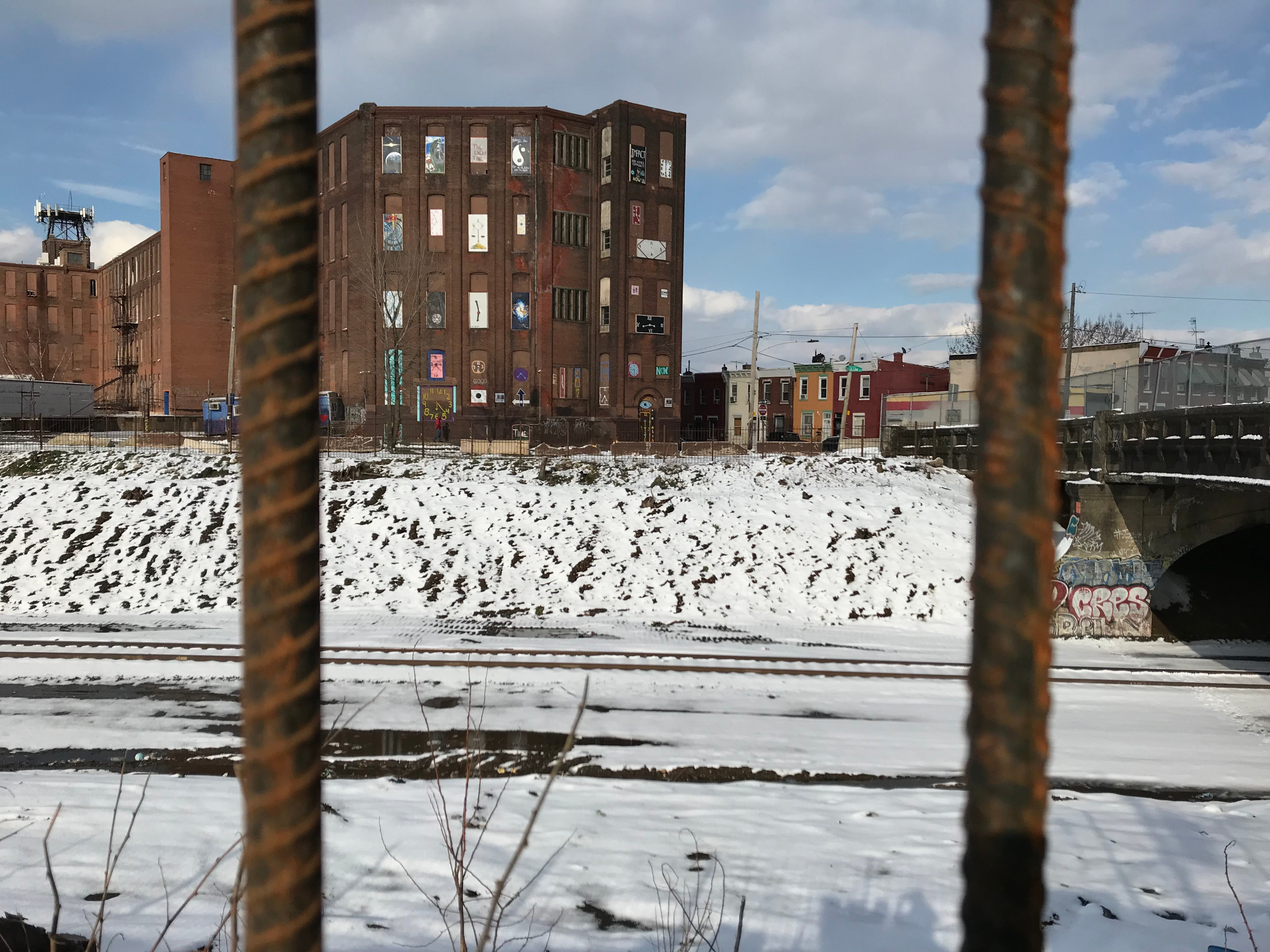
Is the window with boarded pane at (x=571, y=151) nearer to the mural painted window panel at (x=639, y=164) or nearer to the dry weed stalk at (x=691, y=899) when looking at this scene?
the mural painted window panel at (x=639, y=164)

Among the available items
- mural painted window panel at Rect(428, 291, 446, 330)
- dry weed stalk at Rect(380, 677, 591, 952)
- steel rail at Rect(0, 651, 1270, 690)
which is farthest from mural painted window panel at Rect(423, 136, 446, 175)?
dry weed stalk at Rect(380, 677, 591, 952)

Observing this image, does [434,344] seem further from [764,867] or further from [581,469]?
[764,867]

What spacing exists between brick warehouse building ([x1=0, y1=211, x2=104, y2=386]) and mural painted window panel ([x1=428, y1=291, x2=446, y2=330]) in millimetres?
51320

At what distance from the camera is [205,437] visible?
36719mm

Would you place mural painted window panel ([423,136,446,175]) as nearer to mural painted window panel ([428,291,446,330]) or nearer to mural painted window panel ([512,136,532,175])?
mural painted window panel ([512,136,532,175])

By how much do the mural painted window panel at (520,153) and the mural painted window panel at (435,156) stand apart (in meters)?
4.43

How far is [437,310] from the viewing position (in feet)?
179

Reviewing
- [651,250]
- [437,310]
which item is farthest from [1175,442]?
[437,310]

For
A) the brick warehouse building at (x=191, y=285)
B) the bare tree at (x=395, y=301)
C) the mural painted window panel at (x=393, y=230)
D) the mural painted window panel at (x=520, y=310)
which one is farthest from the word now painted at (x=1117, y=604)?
the brick warehouse building at (x=191, y=285)

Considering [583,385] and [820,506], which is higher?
[583,385]

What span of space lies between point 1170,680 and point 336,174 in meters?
57.4

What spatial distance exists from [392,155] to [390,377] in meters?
14.6

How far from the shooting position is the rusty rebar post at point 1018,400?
1.19 metres

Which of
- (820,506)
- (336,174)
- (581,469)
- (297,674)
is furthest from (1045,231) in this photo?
(336,174)
